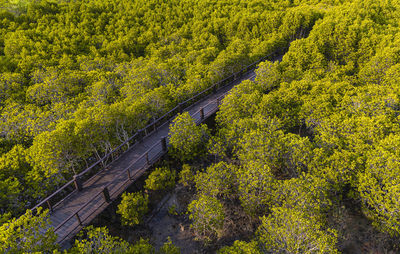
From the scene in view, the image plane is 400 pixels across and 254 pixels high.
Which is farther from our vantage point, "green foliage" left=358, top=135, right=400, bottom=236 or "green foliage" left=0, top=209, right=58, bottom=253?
"green foliage" left=358, top=135, right=400, bottom=236

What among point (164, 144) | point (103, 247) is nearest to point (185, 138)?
point (164, 144)

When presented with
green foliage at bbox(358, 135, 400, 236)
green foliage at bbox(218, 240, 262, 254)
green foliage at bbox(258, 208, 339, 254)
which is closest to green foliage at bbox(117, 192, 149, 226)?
green foliage at bbox(218, 240, 262, 254)

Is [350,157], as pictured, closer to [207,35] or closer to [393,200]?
[393,200]

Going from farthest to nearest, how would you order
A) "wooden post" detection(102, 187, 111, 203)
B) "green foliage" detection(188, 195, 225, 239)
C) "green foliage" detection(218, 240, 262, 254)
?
"wooden post" detection(102, 187, 111, 203) < "green foliage" detection(188, 195, 225, 239) < "green foliage" detection(218, 240, 262, 254)

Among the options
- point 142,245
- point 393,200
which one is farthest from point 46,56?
point 393,200

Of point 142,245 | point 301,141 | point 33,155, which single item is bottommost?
point 142,245

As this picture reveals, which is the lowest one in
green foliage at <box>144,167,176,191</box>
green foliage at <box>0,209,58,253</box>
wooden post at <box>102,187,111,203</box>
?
green foliage at <box>144,167,176,191</box>

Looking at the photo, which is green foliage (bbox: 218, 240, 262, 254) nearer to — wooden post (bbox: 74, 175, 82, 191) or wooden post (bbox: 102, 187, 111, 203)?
wooden post (bbox: 102, 187, 111, 203)
